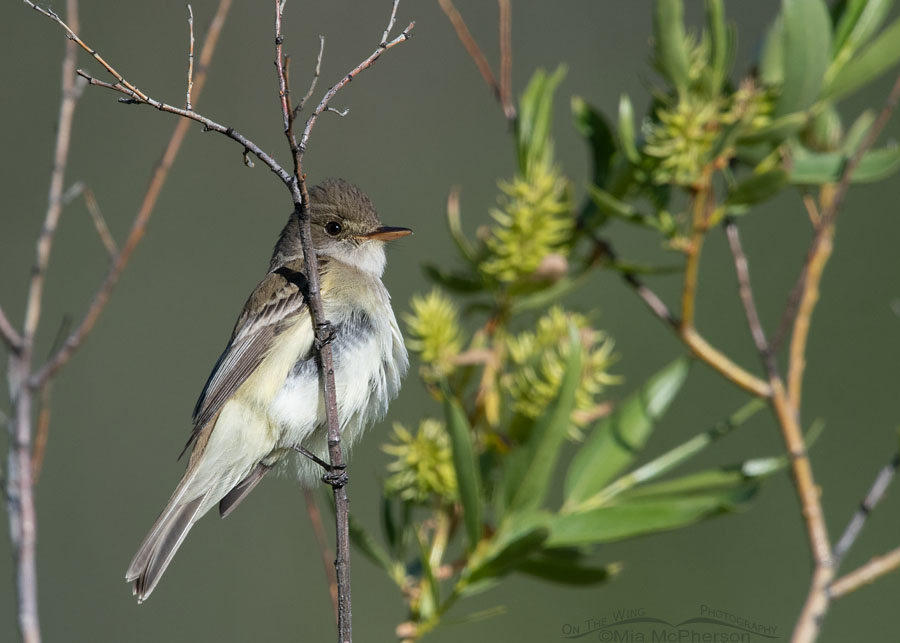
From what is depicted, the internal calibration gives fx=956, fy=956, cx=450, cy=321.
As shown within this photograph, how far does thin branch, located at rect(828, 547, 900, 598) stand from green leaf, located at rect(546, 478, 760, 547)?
0.68ft

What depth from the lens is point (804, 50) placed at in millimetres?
1806

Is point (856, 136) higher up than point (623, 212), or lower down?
higher up

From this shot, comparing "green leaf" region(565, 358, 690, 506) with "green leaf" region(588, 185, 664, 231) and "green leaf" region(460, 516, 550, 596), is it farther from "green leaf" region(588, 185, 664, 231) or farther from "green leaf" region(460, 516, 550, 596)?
"green leaf" region(588, 185, 664, 231)

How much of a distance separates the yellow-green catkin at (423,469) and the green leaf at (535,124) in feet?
2.03

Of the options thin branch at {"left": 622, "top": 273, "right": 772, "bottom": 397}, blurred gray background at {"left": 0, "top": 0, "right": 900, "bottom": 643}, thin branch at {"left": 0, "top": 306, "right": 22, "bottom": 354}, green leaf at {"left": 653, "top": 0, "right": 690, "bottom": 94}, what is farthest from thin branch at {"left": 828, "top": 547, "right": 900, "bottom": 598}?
blurred gray background at {"left": 0, "top": 0, "right": 900, "bottom": 643}

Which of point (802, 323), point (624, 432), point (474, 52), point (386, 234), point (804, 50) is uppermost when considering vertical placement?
point (474, 52)

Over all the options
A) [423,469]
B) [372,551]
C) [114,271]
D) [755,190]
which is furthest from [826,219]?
[114,271]

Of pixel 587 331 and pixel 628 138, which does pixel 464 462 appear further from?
pixel 628 138

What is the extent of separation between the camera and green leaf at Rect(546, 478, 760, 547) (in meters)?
1.68

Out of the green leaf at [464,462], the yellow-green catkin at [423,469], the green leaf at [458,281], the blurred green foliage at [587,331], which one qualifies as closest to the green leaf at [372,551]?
the blurred green foliage at [587,331]

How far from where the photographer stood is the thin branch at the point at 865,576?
4.94ft

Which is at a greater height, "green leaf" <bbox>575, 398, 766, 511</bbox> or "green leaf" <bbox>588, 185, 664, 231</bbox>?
"green leaf" <bbox>588, 185, 664, 231</bbox>

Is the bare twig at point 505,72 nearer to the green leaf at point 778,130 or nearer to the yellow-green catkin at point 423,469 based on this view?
the green leaf at point 778,130

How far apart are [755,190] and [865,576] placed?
2.35ft
